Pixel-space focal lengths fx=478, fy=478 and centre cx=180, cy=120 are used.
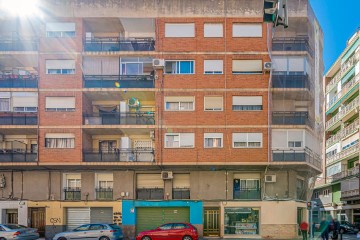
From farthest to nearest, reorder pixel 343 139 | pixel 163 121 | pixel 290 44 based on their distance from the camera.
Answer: pixel 343 139, pixel 290 44, pixel 163 121

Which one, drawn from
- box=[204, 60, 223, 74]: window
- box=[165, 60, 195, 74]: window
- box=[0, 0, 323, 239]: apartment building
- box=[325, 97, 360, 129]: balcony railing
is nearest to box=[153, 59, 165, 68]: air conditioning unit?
box=[0, 0, 323, 239]: apartment building

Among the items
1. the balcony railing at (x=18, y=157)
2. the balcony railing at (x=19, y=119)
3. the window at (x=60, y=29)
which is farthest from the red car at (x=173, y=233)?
the window at (x=60, y=29)

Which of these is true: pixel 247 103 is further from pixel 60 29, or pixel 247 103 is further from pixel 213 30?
pixel 60 29

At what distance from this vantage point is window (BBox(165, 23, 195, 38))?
103 ft

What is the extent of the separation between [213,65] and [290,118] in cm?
613

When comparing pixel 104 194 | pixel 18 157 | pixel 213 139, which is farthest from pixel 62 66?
pixel 213 139

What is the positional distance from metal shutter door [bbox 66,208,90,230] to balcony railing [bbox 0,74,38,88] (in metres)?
8.67

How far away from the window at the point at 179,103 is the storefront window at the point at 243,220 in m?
7.17

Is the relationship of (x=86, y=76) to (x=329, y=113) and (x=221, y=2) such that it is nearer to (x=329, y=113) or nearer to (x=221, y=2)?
(x=221, y=2)

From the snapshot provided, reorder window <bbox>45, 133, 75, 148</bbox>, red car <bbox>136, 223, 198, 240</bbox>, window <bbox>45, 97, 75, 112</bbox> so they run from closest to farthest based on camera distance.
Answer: red car <bbox>136, 223, 198, 240</bbox>, window <bbox>45, 133, 75, 148</bbox>, window <bbox>45, 97, 75, 112</bbox>

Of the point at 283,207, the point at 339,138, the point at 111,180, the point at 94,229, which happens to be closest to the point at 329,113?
the point at 339,138

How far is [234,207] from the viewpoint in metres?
31.2

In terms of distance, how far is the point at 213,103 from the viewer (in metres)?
31.1

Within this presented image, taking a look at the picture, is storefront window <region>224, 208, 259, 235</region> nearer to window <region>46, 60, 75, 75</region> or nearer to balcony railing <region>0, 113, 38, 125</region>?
window <region>46, 60, 75, 75</region>
